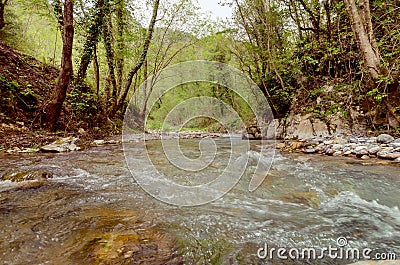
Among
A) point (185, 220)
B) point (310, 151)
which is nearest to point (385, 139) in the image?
point (310, 151)

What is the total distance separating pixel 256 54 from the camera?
37.3ft

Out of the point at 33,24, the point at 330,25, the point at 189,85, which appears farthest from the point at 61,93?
the point at 189,85

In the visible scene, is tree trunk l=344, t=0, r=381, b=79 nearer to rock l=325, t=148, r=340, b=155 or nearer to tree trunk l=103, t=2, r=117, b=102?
rock l=325, t=148, r=340, b=155

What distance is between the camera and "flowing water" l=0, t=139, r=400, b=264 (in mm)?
1483

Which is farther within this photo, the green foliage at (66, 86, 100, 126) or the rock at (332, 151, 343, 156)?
the green foliage at (66, 86, 100, 126)

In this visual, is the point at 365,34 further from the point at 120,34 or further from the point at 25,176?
the point at 120,34

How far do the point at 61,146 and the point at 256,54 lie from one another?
9748 millimetres

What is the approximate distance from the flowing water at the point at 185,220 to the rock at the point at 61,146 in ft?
5.97

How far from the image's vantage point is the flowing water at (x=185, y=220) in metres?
1.48

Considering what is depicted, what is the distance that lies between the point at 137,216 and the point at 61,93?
567 cm

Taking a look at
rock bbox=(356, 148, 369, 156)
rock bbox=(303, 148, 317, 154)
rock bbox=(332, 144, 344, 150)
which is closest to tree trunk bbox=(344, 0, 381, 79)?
rock bbox=(332, 144, 344, 150)

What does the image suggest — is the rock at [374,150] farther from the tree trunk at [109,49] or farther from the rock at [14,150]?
the tree trunk at [109,49]

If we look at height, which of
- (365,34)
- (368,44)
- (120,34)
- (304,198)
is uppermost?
(120,34)

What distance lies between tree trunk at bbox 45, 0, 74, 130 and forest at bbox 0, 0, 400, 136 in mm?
25
